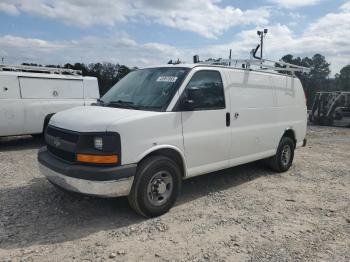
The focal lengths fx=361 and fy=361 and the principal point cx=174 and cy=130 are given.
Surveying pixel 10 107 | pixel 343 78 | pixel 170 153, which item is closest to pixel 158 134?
pixel 170 153

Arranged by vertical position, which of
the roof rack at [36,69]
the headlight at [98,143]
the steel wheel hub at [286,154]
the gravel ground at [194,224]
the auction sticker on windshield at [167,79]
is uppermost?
the roof rack at [36,69]

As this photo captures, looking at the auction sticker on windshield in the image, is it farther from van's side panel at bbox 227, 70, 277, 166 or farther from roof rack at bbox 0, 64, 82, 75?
roof rack at bbox 0, 64, 82, 75

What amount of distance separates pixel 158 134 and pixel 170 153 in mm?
396

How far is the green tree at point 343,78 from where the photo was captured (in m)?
42.9

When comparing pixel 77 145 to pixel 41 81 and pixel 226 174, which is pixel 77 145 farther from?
pixel 41 81

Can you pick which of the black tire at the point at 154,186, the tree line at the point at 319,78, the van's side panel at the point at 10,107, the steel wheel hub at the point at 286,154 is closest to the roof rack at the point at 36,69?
the van's side panel at the point at 10,107

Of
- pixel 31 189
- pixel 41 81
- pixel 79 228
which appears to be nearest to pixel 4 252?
pixel 79 228

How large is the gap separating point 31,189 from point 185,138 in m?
2.83

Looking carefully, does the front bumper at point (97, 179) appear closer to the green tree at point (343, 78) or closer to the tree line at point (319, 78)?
the tree line at point (319, 78)

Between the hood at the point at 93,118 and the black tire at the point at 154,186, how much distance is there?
65cm

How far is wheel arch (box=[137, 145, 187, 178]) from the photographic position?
4649mm

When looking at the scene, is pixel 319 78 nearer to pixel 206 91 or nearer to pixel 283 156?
pixel 283 156

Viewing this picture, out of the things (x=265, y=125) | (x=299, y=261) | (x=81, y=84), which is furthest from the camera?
(x=81, y=84)

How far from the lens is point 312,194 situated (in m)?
6.24
